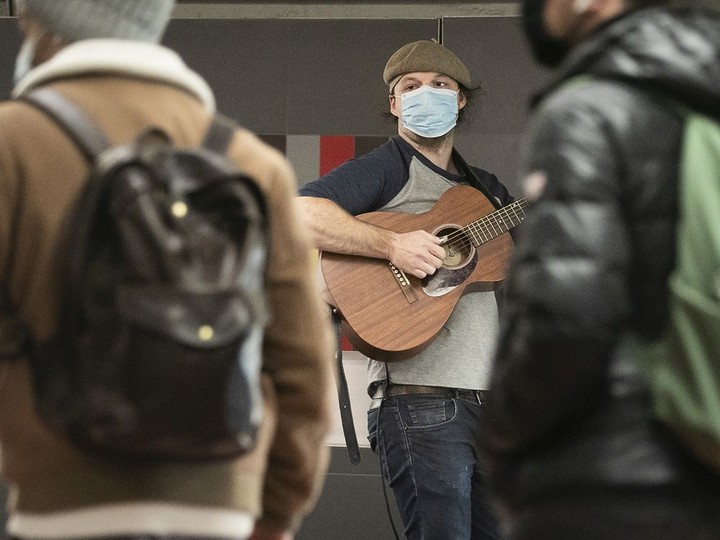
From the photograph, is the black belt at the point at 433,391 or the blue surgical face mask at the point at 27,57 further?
the black belt at the point at 433,391

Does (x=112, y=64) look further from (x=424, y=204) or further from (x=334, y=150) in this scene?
(x=334, y=150)

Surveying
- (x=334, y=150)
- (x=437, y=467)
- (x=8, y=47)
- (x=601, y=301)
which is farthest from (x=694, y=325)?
(x=8, y=47)

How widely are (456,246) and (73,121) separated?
2578mm

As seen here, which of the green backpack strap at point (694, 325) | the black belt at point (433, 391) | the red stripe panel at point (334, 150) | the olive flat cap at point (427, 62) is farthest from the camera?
the red stripe panel at point (334, 150)

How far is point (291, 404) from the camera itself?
74.2 inches

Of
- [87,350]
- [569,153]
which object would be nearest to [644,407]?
[569,153]

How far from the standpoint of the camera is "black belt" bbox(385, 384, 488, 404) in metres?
3.77

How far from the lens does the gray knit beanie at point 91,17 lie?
6.07 feet

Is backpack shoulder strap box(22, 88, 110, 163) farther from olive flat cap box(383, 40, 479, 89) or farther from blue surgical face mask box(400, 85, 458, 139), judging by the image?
olive flat cap box(383, 40, 479, 89)

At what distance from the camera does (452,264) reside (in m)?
4.11

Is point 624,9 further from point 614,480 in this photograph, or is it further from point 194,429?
point 194,429

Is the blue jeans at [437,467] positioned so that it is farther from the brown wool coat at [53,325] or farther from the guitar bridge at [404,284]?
the brown wool coat at [53,325]

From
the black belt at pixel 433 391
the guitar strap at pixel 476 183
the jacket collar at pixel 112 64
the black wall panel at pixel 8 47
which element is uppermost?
the jacket collar at pixel 112 64

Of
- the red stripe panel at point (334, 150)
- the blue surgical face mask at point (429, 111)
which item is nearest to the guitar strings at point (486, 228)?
the blue surgical face mask at point (429, 111)
